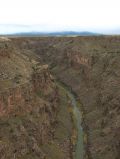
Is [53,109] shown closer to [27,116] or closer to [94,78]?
[27,116]

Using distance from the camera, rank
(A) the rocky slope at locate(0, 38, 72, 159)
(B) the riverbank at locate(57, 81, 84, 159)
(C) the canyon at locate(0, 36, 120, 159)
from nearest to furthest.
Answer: (A) the rocky slope at locate(0, 38, 72, 159) < (C) the canyon at locate(0, 36, 120, 159) < (B) the riverbank at locate(57, 81, 84, 159)

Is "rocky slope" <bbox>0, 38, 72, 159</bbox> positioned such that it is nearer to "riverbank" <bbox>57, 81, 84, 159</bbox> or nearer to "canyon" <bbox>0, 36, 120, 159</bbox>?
"canyon" <bbox>0, 36, 120, 159</bbox>

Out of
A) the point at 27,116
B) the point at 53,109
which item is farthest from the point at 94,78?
the point at 27,116

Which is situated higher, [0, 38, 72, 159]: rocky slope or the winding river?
[0, 38, 72, 159]: rocky slope

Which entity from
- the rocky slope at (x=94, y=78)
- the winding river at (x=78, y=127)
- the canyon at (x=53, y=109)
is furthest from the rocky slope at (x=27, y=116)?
the rocky slope at (x=94, y=78)

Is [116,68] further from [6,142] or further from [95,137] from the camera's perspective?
[6,142]

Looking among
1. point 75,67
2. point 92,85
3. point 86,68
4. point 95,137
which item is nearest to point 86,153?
point 95,137

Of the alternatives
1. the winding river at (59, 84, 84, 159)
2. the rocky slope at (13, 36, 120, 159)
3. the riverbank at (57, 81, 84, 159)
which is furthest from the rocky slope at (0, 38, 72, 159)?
the rocky slope at (13, 36, 120, 159)
